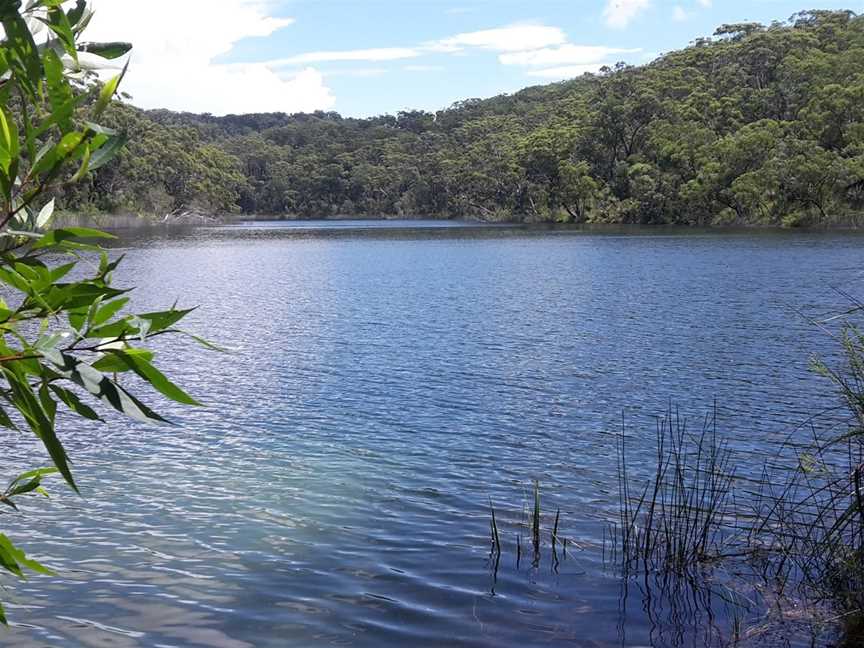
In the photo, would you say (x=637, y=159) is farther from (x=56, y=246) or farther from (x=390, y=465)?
(x=56, y=246)

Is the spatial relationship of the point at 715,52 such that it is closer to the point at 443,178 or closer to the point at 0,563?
the point at 443,178

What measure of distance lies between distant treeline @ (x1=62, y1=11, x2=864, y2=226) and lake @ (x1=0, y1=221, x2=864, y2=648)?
142 feet

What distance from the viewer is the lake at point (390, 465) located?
283 inches

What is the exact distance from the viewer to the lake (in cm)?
718

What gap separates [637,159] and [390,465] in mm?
82169

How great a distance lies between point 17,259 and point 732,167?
76.2 metres

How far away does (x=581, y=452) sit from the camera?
11.9 meters

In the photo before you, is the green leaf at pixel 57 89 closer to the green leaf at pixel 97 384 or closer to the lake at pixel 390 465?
the green leaf at pixel 97 384

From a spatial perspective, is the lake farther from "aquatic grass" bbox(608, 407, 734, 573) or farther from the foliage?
the foliage

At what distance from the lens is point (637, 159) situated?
291 feet

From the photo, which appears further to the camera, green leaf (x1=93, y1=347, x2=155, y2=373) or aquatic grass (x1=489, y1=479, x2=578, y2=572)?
aquatic grass (x1=489, y1=479, x2=578, y2=572)

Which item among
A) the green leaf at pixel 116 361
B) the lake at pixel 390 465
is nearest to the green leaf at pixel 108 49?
the green leaf at pixel 116 361

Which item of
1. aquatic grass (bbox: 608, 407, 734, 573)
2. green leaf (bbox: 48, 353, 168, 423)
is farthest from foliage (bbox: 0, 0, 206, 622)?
aquatic grass (bbox: 608, 407, 734, 573)

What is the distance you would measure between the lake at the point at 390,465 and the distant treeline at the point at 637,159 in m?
43.3
